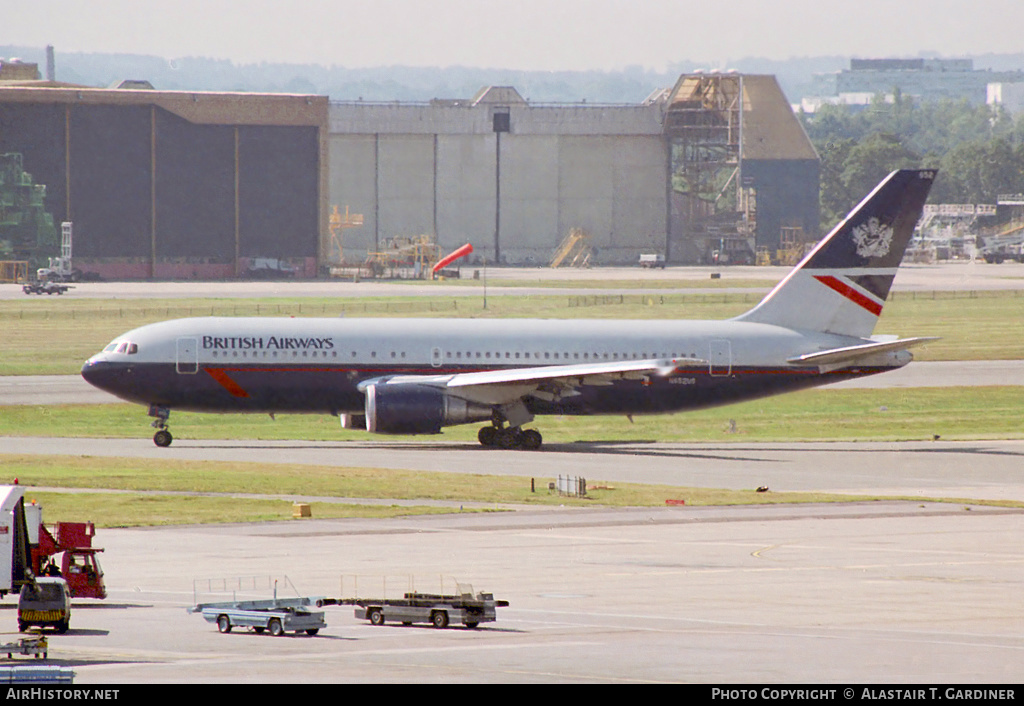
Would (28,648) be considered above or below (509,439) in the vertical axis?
below

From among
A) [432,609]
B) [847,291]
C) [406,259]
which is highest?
[406,259]

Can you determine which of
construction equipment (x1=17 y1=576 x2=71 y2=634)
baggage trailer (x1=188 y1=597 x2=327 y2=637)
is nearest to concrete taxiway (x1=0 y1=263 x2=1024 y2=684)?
baggage trailer (x1=188 y1=597 x2=327 y2=637)

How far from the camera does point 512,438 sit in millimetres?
59812

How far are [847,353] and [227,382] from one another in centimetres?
2326

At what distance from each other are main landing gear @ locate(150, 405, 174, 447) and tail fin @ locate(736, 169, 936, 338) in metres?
23.4

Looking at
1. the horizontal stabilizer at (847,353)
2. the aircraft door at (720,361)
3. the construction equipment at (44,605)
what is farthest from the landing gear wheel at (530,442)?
the construction equipment at (44,605)

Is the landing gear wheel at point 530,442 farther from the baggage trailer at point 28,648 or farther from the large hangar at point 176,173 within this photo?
the large hangar at point 176,173

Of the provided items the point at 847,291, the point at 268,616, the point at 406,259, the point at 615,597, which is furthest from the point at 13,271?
the point at 268,616

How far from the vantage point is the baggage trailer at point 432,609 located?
27094 millimetres

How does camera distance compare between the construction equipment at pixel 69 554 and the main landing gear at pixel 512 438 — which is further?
the main landing gear at pixel 512 438

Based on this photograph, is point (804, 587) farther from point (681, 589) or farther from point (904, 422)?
point (904, 422)

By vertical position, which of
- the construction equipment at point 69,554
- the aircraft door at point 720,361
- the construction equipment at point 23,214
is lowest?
the construction equipment at point 69,554

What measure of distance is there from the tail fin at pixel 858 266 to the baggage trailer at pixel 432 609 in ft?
120

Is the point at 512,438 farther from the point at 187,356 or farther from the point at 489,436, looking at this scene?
the point at 187,356
